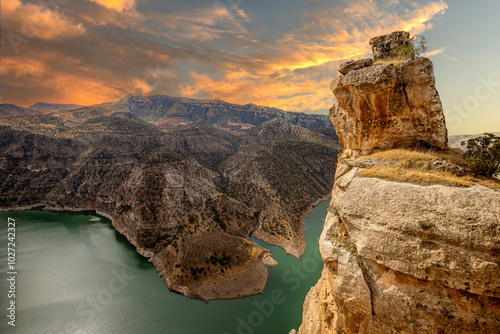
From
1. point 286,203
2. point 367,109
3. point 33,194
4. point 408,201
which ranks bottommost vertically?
point 33,194

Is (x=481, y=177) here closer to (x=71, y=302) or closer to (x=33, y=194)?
(x=71, y=302)

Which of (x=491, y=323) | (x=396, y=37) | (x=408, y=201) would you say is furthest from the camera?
(x=396, y=37)

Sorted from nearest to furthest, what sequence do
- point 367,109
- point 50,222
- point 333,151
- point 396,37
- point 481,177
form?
point 481,177, point 367,109, point 396,37, point 50,222, point 333,151

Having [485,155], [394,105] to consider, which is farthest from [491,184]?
[394,105]

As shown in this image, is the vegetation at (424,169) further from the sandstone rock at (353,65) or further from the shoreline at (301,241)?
the shoreline at (301,241)

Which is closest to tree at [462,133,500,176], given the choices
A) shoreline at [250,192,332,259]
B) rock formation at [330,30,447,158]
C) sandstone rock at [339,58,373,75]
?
rock formation at [330,30,447,158]

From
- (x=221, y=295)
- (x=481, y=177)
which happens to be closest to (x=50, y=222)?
(x=221, y=295)

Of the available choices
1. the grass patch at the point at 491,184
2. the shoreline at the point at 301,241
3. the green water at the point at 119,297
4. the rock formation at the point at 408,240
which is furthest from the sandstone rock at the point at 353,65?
the shoreline at the point at 301,241
